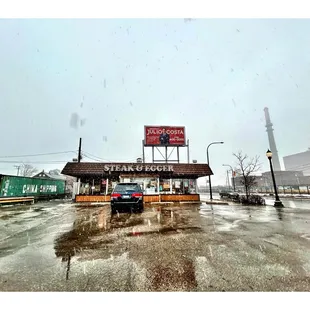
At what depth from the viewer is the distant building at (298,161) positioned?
139750mm

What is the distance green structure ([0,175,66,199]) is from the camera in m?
16.9

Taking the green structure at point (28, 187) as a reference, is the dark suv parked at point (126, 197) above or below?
below

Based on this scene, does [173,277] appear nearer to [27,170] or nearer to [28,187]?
[28,187]

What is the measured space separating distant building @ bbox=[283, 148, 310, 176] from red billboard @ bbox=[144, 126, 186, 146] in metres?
158

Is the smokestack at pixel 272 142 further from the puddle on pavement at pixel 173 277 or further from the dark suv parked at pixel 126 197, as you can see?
the puddle on pavement at pixel 173 277

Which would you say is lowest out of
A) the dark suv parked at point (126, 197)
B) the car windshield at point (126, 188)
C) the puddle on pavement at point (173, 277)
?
the puddle on pavement at point (173, 277)

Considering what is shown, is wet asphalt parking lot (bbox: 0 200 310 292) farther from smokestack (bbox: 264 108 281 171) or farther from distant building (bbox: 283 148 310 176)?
distant building (bbox: 283 148 310 176)

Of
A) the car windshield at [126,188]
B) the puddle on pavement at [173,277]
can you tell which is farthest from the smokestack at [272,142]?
the puddle on pavement at [173,277]

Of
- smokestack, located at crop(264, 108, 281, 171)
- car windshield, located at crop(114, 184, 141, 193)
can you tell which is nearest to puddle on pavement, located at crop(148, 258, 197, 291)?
car windshield, located at crop(114, 184, 141, 193)

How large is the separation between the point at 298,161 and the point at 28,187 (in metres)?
186

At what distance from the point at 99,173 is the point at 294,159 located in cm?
18144

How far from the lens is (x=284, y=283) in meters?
2.86

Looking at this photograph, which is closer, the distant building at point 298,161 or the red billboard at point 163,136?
the red billboard at point 163,136

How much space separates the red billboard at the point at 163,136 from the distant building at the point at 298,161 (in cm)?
15752
